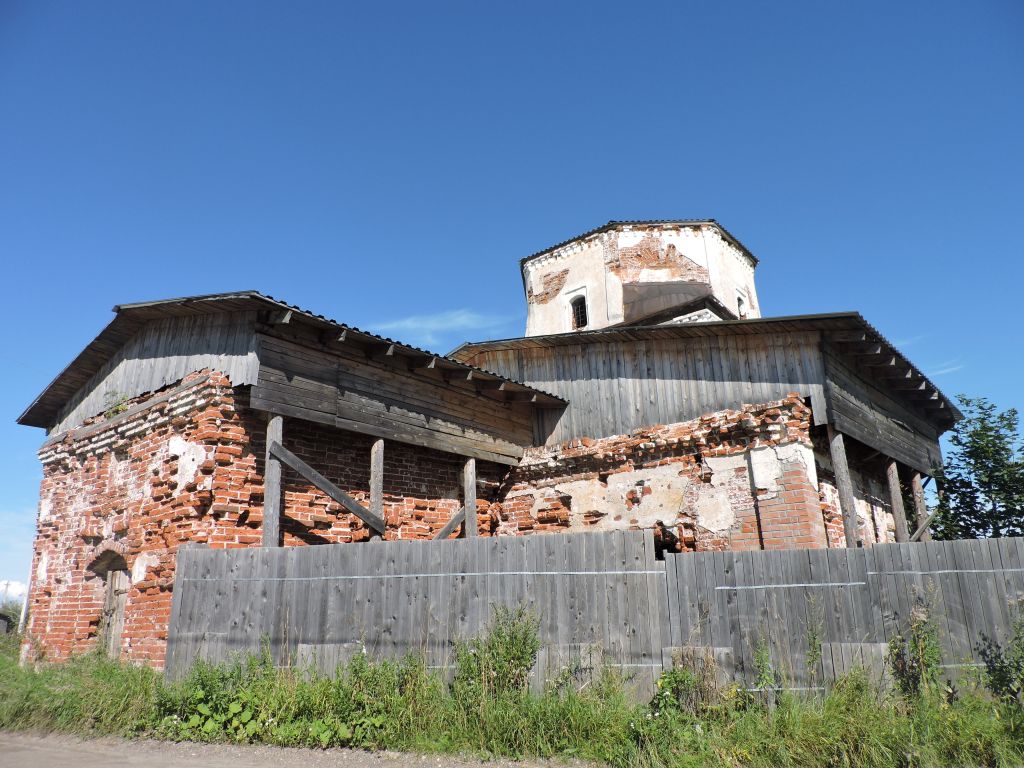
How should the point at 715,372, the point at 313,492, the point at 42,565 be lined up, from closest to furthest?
the point at 313,492 → the point at 715,372 → the point at 42,565

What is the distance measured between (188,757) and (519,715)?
2893 mm

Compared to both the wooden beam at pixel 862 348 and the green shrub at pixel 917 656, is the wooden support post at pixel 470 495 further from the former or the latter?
the green shrub at pixel 917 656

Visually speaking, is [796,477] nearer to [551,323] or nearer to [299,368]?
[299,368]

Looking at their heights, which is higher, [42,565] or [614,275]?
[614,275]

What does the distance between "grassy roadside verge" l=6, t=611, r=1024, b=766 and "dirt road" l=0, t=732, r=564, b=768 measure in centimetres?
14

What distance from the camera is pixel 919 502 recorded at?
1434 cm

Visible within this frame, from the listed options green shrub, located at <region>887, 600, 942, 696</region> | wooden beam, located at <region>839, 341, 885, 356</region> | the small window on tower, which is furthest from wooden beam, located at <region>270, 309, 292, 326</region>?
the small window on tower

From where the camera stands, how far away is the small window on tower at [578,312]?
18.6 meters

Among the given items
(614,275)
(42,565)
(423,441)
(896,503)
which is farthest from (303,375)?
(896,503)

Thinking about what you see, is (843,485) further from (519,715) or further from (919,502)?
(519,715)

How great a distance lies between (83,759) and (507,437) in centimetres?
790

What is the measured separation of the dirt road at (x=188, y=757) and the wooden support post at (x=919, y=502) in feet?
40.6

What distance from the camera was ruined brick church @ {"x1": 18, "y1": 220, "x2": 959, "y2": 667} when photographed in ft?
28.9

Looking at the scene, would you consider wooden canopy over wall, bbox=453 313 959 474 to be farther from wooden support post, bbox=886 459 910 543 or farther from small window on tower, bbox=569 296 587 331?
small window on tower, bbox=569 296 587 331
